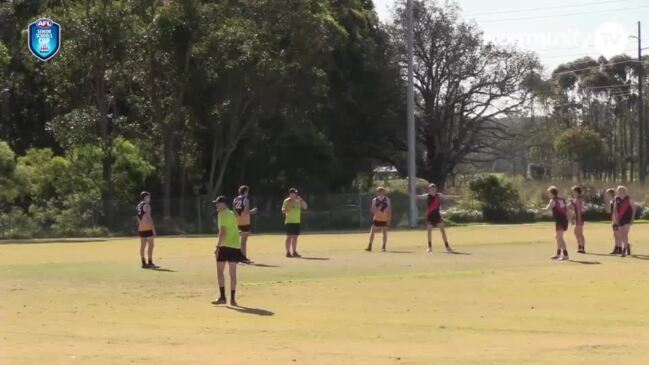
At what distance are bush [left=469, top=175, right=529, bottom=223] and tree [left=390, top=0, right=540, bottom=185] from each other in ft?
50.5

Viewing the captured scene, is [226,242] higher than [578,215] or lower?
lower

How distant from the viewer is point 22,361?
10.8 m

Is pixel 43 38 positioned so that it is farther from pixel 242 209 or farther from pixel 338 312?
pixel 338 312

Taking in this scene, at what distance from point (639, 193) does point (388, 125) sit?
17.0 m

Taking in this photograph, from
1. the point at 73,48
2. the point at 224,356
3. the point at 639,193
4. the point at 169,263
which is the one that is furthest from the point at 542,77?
the point at 224,356

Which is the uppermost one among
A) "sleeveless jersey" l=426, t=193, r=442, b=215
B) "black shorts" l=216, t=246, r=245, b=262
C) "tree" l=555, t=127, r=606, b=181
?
"tree" l=555, t=127, r=606, b=181

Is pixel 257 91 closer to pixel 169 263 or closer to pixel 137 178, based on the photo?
pixel 137 178

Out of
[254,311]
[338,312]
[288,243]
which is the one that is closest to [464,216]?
[288,243]

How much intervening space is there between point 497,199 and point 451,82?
17.4 metres

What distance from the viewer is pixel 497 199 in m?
59.8

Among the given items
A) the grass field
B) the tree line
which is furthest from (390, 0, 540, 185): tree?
the grass field

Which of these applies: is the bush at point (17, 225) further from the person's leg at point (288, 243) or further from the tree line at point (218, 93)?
the person's leg at point (288, 243)

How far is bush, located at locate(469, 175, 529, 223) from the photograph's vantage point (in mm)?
59469

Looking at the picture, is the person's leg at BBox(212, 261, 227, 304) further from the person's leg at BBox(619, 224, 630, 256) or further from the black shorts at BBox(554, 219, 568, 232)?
the person's leg at BBox(619, 224, 630, 256)
